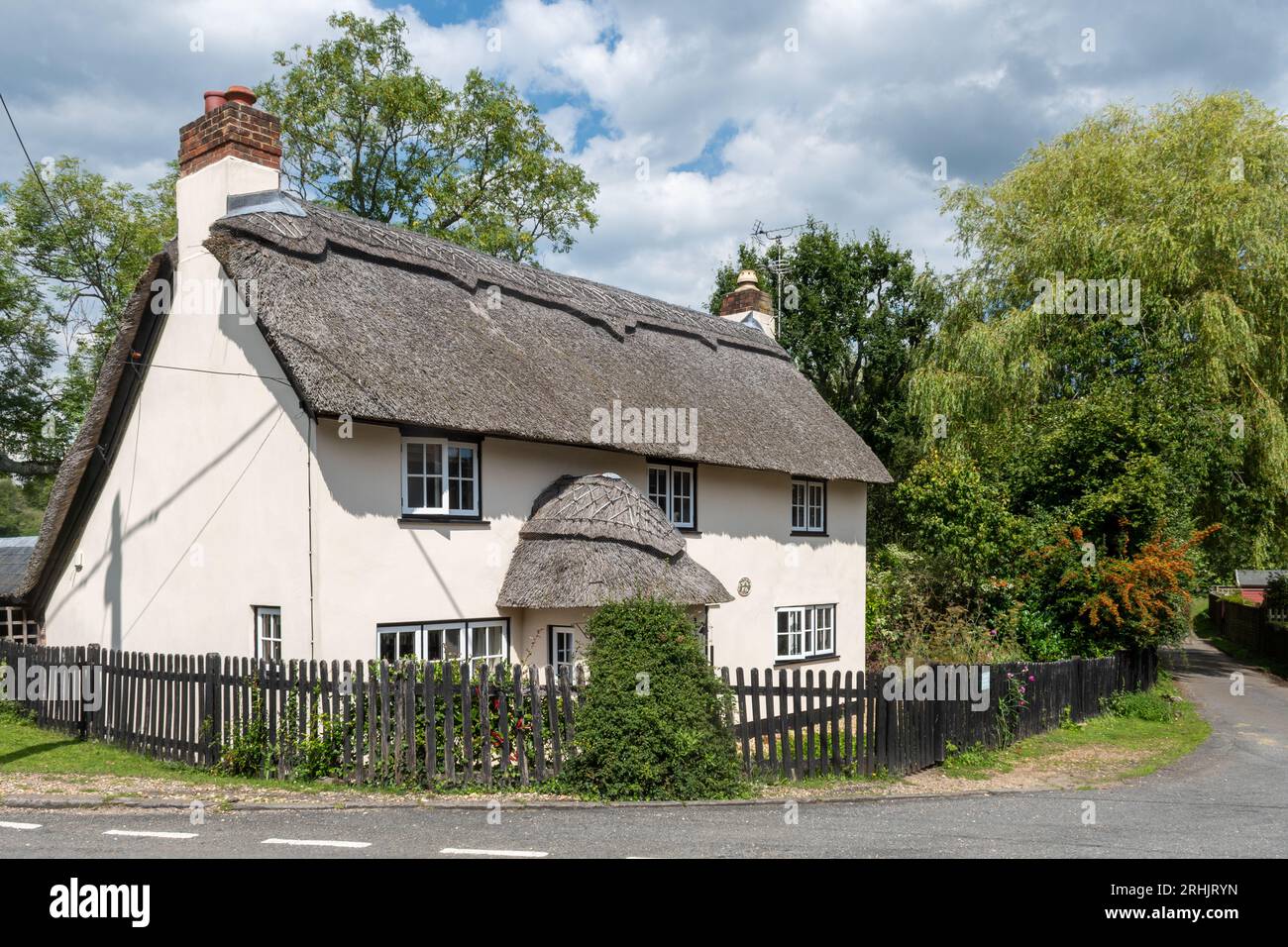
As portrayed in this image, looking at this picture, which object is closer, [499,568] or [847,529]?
[499,568]

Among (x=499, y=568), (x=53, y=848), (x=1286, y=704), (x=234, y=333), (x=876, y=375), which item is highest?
(x=876, y=375)

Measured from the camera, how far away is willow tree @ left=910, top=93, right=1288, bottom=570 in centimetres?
2000

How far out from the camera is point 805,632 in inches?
754

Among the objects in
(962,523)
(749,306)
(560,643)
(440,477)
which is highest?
(749,306)

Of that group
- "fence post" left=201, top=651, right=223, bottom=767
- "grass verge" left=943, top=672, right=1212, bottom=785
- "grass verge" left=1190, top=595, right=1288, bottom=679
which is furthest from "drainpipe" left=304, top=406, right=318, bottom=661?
"grass verge" left=1190, top=595, right=1288, bottom=679

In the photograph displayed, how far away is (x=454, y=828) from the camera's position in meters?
8.73

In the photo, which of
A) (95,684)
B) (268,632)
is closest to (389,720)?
(268,632)

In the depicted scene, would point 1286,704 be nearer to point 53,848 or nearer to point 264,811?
point 264,811

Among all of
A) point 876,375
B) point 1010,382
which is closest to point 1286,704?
point 1010,382

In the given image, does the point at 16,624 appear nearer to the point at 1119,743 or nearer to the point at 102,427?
the point at 102,427

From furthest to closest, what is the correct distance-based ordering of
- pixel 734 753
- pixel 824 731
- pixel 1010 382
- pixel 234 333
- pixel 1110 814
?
1. pixel 1010 382
2. pixel 234 333
3. pixel 824 731
4. pixel 734 753
5. pixel 1110 814

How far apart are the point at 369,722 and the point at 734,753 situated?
3.83 metres

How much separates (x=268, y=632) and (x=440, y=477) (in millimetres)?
2806

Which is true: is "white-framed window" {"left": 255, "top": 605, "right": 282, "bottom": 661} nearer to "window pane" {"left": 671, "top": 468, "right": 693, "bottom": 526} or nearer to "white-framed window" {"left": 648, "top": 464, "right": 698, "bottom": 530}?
"white-framed window" {"left": 648, "top": 464, "right": 698, "bottom": 530}
